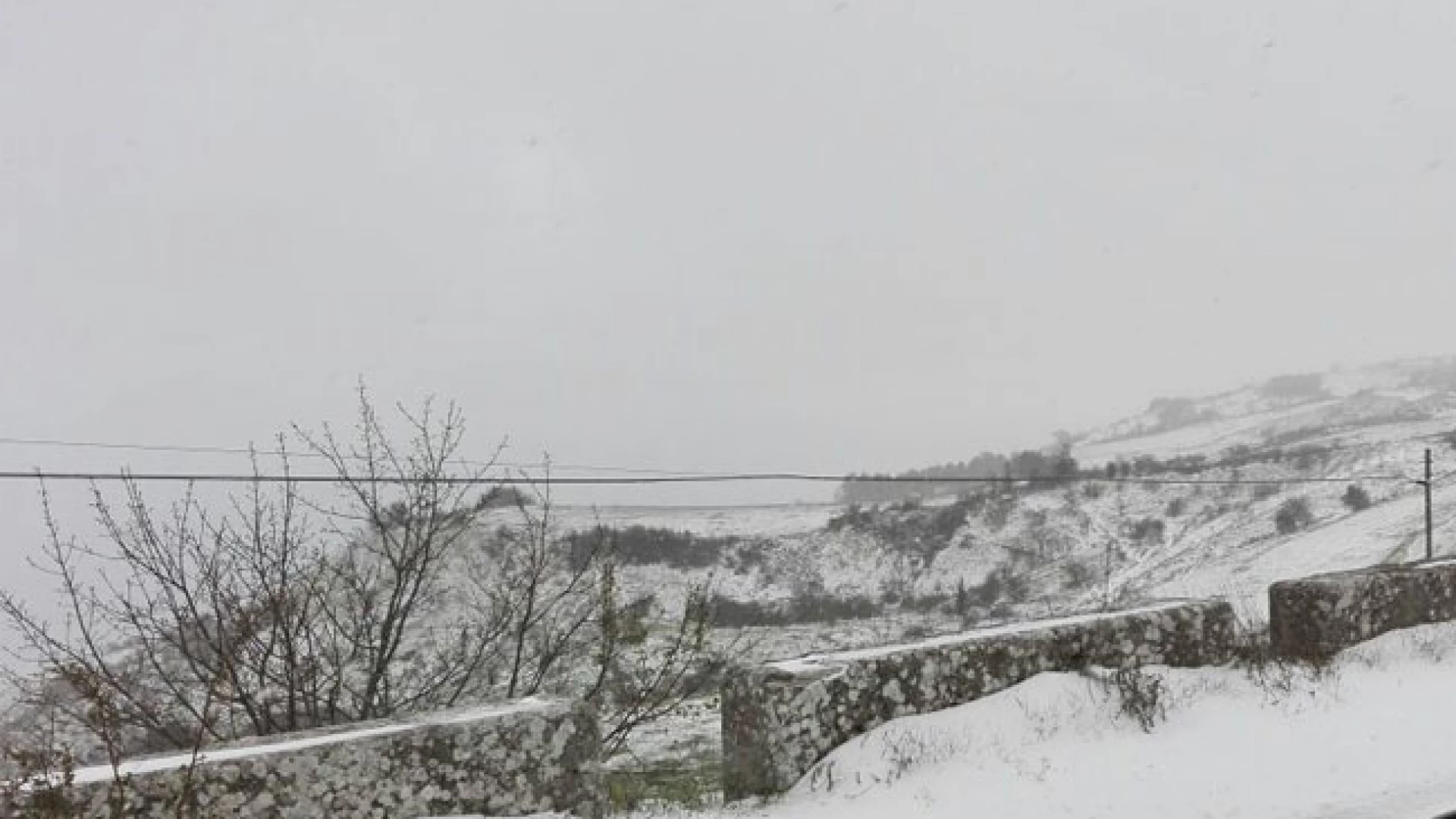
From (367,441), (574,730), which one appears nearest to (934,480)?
(367,441)

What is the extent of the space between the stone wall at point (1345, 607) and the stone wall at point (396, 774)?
5.30 metres

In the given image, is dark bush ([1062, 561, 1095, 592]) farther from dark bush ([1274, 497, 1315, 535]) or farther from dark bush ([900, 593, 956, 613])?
dark bush ([1274, 497, 1315, 535])

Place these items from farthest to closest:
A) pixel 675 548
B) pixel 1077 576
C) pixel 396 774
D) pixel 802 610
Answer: pixel 1077 576 < pixel 675 548 < pixel 802 610 < pixel 396 774

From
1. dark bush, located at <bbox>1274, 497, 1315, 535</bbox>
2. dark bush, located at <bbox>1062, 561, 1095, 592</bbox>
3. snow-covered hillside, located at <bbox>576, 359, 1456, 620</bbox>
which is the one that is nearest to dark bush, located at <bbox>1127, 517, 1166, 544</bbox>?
snow-covered hillside, located at <bbox>576, 359, 1456, 620</bbox>

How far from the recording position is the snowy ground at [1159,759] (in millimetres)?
4320

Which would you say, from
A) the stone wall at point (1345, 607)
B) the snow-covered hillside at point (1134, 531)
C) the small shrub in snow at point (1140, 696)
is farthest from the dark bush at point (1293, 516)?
the small shrub in snow at point (1140, 696)

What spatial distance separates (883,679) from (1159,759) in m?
1.38

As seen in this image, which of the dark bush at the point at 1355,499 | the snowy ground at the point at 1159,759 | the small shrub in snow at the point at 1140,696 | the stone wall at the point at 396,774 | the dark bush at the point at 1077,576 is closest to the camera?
the stone wall at the point at 396,774

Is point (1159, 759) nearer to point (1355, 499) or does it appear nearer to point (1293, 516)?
point (1293, 516)

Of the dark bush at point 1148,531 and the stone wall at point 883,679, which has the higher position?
the stone wall at point 883,679

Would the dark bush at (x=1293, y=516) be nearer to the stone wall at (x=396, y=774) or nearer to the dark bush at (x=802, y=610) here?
the dark bush at (x=802, y=610)

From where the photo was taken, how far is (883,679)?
15.9ft

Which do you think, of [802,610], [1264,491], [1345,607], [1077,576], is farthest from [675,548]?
[1264,491]

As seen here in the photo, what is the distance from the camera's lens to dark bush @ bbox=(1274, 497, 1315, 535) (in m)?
45.4
